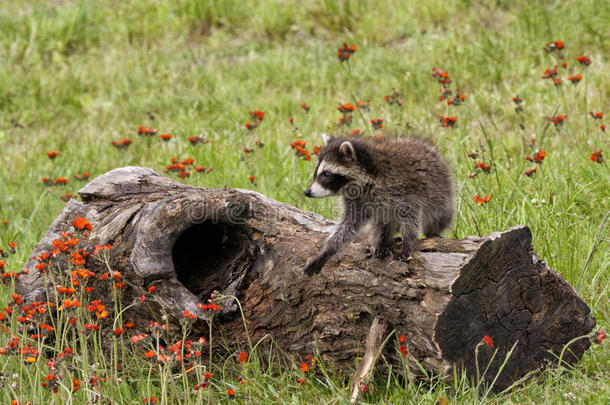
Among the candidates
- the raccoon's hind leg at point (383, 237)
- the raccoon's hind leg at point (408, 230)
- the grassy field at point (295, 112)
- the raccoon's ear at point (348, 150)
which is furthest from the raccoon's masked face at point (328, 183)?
the grassy field at point (295, 112)

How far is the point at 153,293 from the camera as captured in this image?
14.8 feet

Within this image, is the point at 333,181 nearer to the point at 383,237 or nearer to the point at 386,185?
the point at 386,185

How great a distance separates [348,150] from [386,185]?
0.36 meters

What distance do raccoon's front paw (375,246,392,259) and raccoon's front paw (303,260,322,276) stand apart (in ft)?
1.23

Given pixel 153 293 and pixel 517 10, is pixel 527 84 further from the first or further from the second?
pixel 153 293

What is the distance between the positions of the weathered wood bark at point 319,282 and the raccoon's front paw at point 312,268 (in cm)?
5

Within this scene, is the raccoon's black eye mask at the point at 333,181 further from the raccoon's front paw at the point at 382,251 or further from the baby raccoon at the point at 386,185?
the raccoon's front paw at the point at 382,251

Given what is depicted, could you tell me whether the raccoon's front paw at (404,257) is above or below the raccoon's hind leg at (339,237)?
above

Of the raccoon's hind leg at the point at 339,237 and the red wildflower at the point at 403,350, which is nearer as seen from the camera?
the red wildflower at the point at 403,350

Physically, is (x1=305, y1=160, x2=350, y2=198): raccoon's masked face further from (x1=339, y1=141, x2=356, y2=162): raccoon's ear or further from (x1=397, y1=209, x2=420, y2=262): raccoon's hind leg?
(x1=397, y1=209, x2=420, y2=262): raccoon's hind leg

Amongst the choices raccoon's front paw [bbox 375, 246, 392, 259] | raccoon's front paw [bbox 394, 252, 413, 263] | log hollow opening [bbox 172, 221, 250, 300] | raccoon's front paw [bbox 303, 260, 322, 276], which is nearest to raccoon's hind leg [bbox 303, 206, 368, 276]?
raccoon's front paw [bbox 303, 260, 322, 276]

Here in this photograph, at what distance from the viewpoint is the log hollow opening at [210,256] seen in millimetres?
4797

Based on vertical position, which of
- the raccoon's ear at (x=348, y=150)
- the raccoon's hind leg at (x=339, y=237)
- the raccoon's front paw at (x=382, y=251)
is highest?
the raccoon's ear at (x=348, y=150)

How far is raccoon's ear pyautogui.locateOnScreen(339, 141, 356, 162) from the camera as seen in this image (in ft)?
15.6
